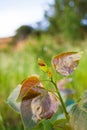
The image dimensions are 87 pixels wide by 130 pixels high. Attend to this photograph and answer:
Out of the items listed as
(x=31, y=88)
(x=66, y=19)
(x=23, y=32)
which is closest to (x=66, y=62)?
(x=31, y=88)

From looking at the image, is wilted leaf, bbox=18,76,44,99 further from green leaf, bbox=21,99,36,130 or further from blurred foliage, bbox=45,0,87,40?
blurred foliage, bbox=45,0,87,40

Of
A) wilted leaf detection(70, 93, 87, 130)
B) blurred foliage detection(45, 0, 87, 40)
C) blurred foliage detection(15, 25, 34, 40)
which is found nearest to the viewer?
wilted leaf detection(70, 93, 87, 130)

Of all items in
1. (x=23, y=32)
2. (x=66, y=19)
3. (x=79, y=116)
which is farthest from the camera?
(x=23, y=32)

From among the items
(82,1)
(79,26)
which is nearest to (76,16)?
(79,26)

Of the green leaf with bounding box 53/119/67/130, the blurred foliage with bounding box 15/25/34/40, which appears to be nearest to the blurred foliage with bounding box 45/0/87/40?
the blurred foliage with bounding box 15/25/34/40

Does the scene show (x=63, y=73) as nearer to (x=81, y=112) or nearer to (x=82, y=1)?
(x=81, y=112)

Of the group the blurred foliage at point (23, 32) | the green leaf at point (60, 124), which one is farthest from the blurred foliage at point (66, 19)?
the green leaf at point (60, 124)

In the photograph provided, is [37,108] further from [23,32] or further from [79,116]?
[23,32]
